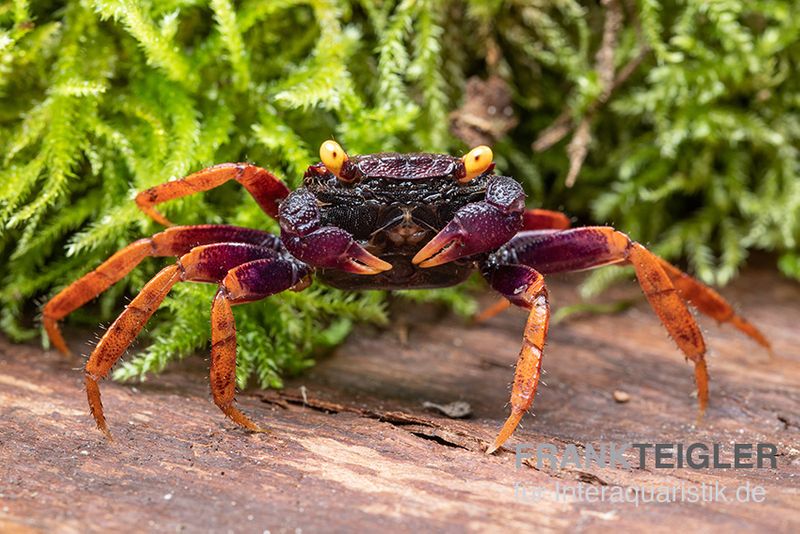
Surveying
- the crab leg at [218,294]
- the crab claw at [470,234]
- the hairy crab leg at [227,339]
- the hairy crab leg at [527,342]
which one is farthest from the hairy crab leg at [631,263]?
the hairy crab leg at [227,339]

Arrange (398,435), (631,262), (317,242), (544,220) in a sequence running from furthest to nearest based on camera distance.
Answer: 1. (544,220)
2. (631,262)
3. (317,242)
4. (398,435)

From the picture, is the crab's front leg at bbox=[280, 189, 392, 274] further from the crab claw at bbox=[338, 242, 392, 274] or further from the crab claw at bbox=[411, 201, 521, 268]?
the crab claw at bbox=[411, 201, 521, 268]

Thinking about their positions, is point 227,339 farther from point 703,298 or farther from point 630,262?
point 703,298

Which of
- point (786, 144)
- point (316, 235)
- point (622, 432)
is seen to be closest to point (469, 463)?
point (622, 432)

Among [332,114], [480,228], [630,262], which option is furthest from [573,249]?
[332,114]

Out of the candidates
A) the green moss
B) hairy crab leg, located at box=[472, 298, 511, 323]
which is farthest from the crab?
hairy crab leg, located at box=[472, 298, 511, 323]

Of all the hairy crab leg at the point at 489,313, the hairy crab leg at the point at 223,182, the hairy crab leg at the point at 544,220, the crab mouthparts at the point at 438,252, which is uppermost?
the hairy crab leg at the point at 223,182

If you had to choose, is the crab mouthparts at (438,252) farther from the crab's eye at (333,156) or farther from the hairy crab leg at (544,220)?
the hairy crab leg at (544,220)
